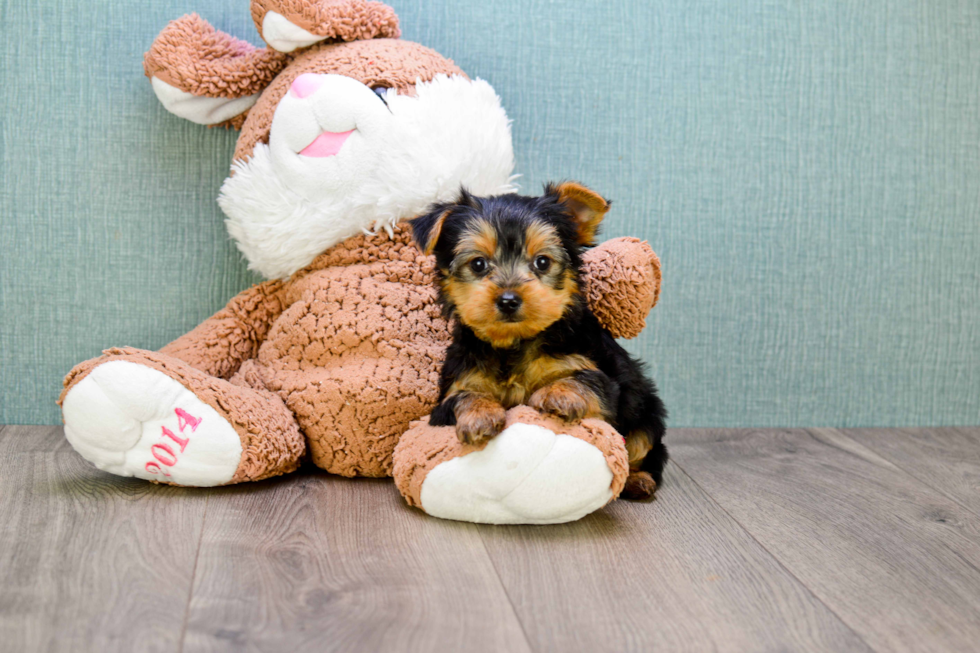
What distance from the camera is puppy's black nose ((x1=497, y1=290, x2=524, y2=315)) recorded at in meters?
1.87

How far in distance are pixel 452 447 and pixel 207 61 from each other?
4.64 ft

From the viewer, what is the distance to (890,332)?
3.06m

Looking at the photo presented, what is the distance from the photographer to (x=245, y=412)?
2170 millimetres

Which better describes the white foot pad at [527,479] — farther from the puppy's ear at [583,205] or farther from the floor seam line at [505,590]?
the puppy's ear at [583,205]

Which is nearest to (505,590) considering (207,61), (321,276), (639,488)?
(639,488)

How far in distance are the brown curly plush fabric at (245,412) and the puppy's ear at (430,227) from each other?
634mm

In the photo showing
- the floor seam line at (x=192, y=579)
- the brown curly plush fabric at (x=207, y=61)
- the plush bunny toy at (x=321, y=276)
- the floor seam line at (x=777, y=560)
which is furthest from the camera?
the brown curly plush fabric at (x=207, y=61)

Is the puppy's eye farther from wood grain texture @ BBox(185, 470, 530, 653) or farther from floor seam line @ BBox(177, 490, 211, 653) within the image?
floor seam line @ BBox(177, 490, 211, 653)

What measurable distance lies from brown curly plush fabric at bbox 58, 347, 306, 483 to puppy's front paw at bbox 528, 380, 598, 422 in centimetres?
70

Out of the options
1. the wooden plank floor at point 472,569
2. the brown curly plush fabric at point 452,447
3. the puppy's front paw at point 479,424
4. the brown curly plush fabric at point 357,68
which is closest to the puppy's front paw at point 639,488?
the wooden plank floor at point 472,569

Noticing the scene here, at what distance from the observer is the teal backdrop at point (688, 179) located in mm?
2713

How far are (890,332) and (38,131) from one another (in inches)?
118

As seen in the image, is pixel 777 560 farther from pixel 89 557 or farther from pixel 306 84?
pixel 306 84

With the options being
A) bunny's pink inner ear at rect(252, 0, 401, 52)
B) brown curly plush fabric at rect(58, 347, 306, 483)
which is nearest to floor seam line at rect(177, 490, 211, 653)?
brown curly plush fabric at rect(58, 347, 306, 483)
